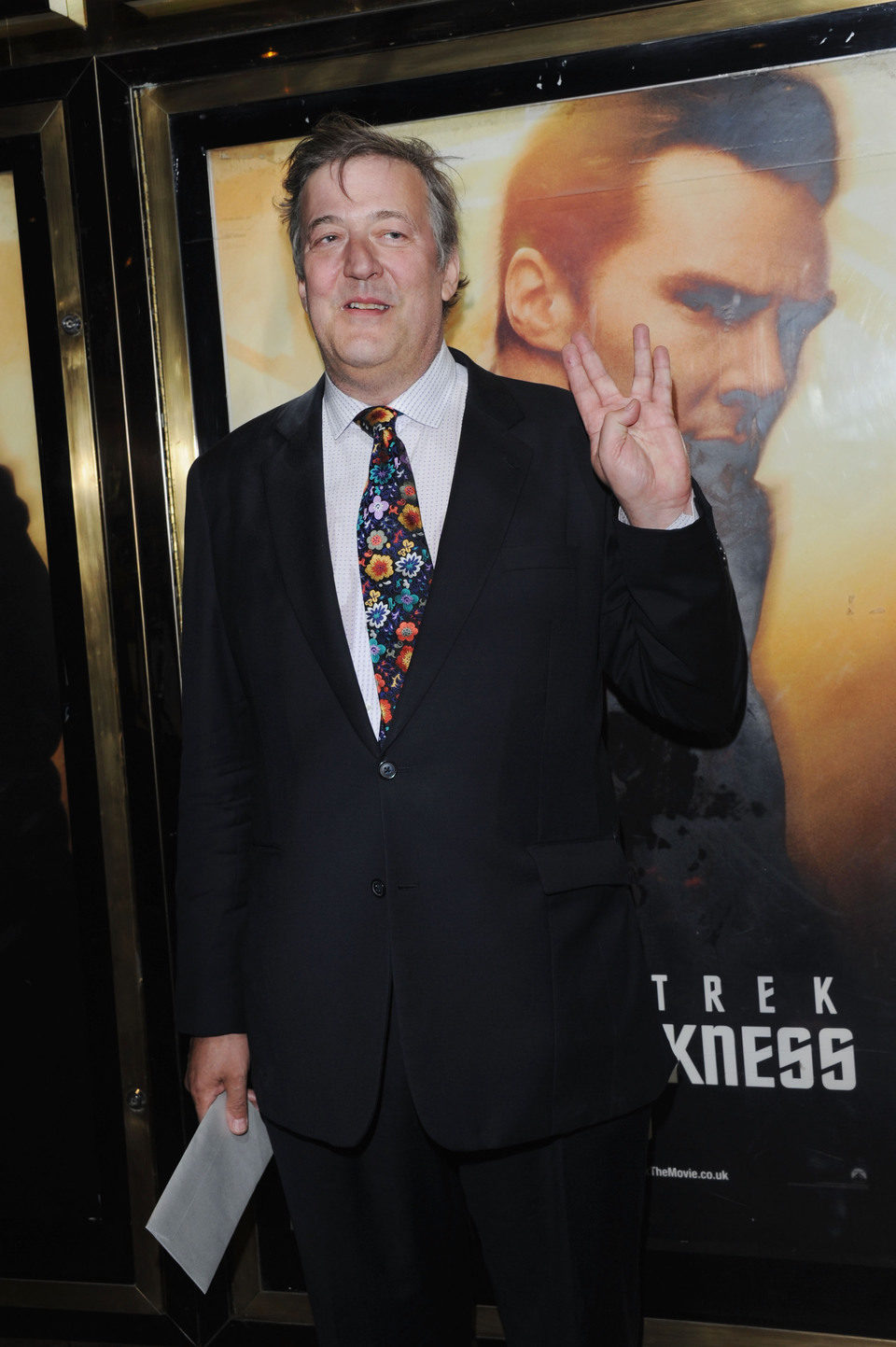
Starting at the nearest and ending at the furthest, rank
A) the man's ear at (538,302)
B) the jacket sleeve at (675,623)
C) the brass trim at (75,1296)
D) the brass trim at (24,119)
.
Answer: the jacket sleeve at (675,623)
the man's ear at (538,302)
the brass trim at (24,119)
the brass trim at (75,1296)

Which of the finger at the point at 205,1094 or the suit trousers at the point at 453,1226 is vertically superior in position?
the finger at the point at 205,1094

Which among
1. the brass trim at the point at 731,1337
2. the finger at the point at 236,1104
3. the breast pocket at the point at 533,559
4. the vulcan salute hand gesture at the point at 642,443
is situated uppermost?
the vulcan salute hand gesture at the point at 642,443

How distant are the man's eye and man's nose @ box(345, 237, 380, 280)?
516 millimetres

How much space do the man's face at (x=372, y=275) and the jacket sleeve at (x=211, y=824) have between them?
0.35 meters

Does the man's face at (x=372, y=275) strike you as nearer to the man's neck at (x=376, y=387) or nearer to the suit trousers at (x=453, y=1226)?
the man's neck at (x=376, y=387)

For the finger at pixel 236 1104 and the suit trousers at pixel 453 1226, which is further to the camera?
the finger at pixel 236 1104

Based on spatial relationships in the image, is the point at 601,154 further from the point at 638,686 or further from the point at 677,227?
the point at 638,686

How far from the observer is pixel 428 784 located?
138cm

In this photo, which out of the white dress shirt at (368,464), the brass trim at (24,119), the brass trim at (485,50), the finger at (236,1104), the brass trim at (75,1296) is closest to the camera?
the white dress shirt at (368,464)

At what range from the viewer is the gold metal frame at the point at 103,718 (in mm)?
1913

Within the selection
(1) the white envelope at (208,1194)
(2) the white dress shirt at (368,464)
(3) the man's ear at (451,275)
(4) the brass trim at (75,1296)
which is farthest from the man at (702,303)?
(4) the brass trim at (75,1296)

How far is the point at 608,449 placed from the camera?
4.45 feet

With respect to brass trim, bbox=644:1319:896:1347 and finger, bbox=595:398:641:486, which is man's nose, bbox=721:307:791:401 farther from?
brass trim, bbox=644:1319:896:1347

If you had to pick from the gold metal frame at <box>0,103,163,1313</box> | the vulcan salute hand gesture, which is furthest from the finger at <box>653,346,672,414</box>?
the gold metal frame at <box>0,103,163,1313</box>
